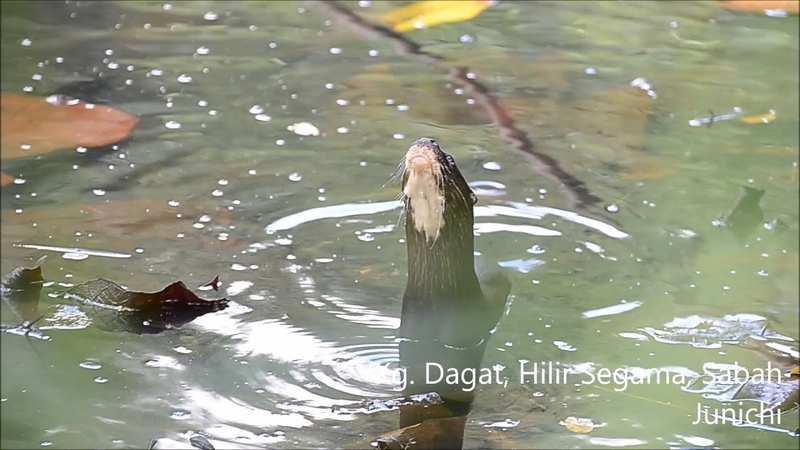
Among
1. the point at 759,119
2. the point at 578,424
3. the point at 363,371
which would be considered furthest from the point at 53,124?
the point at 759,119

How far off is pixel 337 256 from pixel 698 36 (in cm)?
244

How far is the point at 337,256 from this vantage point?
263 cm

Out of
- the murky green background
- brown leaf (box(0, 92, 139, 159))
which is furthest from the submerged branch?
brown leaf (box(0, 92, 139, 159))

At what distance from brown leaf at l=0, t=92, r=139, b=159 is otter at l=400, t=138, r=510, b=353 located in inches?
48.8

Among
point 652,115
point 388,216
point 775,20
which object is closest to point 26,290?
point 388,216

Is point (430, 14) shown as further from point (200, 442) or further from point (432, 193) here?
point (200, 442)

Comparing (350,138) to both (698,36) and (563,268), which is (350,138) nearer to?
(563,268)

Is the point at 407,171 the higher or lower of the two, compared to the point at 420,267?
higher

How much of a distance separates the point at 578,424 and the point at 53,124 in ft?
6.31

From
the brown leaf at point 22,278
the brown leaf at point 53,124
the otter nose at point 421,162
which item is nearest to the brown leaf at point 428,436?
the otter nose at point 421,162

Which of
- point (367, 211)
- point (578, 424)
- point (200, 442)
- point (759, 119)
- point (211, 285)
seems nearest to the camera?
point (200, 442)

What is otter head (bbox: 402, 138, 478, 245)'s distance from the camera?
2.22 m

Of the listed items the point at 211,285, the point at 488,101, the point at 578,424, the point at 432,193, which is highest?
the point at 432,193

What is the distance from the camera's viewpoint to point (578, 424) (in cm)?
201
